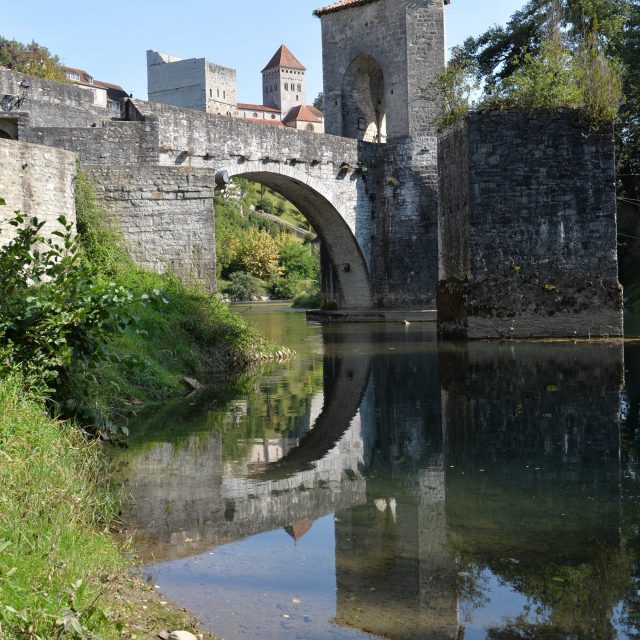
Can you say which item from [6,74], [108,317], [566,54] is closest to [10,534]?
[108,317]

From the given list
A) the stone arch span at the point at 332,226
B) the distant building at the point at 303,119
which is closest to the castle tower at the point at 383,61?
the stone arch span at the point at 332,226

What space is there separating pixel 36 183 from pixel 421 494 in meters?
8.40

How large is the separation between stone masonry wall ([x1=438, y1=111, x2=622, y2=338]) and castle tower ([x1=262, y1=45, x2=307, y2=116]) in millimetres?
88945

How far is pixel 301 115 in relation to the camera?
299 feet

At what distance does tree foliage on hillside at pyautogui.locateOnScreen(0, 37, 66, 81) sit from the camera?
39781 mm

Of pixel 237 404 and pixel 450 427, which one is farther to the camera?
pixel 237 404

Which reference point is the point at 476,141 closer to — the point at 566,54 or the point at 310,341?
the point at 566,54

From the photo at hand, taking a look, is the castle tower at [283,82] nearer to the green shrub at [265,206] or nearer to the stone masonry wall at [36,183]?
the green shrub at [265,206]

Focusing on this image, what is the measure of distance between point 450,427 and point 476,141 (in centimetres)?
794

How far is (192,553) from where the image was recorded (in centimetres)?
405

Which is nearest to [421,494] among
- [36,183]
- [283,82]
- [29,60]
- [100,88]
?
[36,183]

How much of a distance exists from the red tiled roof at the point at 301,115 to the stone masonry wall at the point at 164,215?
256 feet

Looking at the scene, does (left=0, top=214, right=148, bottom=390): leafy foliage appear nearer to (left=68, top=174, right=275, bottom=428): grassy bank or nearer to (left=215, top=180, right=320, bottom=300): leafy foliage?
(left=68, top=174, right=275, bottom=428): grassy bank

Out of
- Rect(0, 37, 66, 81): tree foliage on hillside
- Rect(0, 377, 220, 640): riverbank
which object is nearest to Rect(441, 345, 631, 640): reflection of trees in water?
Rect(0, 377, 220, 640): riverbank
